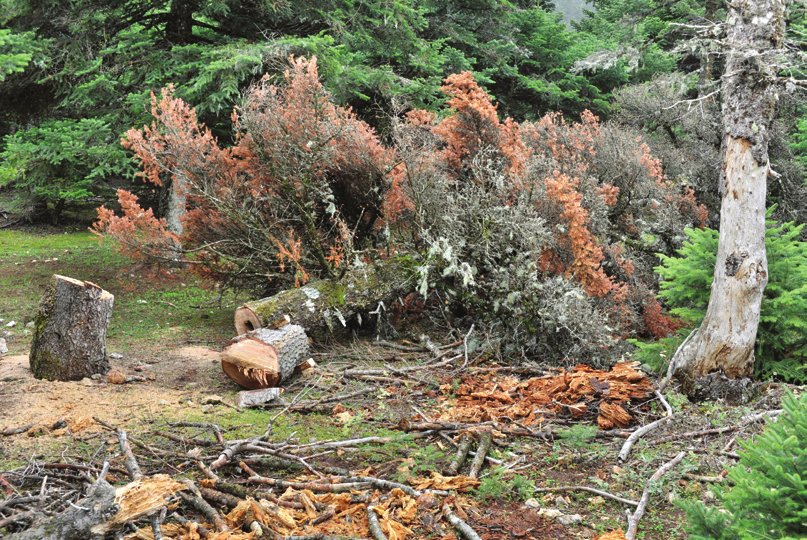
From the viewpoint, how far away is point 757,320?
4.87 metres

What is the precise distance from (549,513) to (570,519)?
12 centimetres

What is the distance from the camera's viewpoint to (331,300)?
6.87 m

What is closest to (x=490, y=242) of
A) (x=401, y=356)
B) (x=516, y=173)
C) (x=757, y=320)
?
(x=516, y=173)

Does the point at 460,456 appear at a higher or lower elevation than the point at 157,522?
lower

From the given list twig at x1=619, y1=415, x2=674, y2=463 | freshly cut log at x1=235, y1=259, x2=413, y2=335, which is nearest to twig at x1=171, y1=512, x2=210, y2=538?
twig at x1=619, y1=415, x2=674, y2=463

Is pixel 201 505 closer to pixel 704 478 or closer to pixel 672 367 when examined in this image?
pixel 704 478

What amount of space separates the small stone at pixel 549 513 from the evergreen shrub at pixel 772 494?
1.36 metres

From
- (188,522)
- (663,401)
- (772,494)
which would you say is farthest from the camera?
(663,401)

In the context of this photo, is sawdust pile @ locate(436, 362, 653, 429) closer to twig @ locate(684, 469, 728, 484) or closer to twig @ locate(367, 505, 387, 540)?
twig @ locate(684, 469, 728, 484)

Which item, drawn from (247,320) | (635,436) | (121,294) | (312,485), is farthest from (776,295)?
(121,294)

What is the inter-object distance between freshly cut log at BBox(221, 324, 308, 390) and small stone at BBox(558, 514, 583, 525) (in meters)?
3.16

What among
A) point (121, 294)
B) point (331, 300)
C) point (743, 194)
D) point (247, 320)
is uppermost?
point (743, 194)

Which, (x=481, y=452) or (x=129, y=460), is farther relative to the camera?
(x=481, y=452)

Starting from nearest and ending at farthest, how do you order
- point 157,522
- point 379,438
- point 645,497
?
point 157,522
point 645,497
point 379,438
